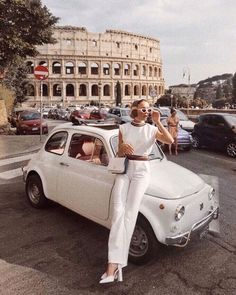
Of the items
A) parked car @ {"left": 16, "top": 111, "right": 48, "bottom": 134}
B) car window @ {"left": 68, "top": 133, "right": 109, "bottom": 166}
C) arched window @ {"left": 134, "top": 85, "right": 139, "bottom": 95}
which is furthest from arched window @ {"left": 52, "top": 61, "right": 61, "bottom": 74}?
car window @ {"left": 68, "top": 133, "right": 109, "bottom": 166}

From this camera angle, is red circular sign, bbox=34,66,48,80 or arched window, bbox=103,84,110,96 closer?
red circular sign, bbox=34,66,48,80

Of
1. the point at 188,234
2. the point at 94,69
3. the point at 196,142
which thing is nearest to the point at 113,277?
the point at 188,234

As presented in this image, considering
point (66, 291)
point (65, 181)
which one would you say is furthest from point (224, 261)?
point (65, 181)

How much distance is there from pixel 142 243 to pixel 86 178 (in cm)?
139

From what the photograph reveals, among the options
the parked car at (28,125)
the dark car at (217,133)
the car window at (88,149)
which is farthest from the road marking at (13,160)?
the parked car at (28,125)

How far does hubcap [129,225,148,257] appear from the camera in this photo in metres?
4.54

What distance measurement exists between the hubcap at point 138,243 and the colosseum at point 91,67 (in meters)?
87.1

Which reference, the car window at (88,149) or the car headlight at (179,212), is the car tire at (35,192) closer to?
the car window at (88,149)

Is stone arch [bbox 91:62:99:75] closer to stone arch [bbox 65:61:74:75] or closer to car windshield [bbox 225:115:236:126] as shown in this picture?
stone arch [bbox 65:61:74:75]

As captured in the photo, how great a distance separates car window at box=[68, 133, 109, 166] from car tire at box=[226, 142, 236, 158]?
9.06 metres

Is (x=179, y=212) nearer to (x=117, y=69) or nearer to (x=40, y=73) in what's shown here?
(x=40, y=73)

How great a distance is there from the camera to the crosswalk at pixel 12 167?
378 inches

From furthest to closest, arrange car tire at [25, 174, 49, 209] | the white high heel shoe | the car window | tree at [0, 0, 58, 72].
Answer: tree at [0, 0, 58, 72], car tire at [25, 174, 49, 209], the car window, the white high heel shoe

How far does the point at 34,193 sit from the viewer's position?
684cm
